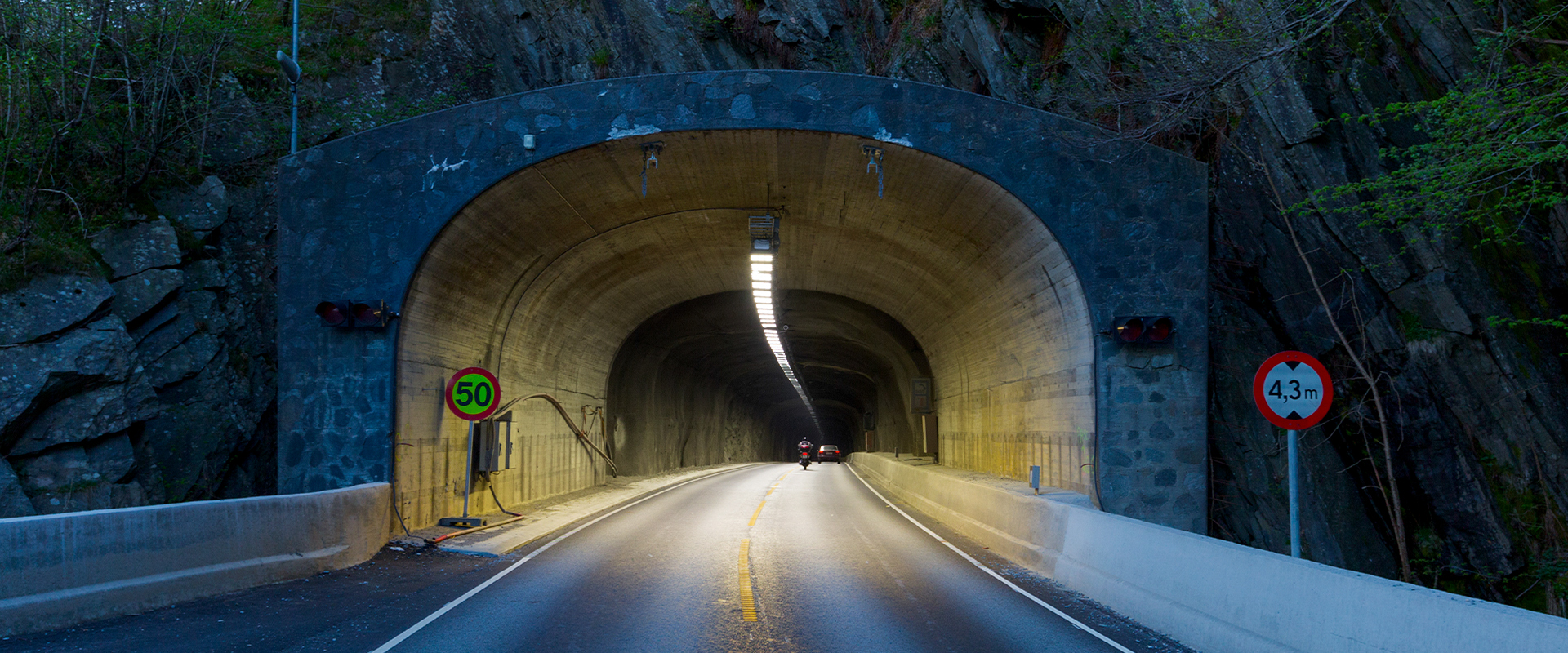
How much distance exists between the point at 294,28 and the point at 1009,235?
14.3 meters

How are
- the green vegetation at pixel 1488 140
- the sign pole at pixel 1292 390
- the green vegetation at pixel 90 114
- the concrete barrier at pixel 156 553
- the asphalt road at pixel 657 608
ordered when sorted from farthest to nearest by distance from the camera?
1. the green vegetation at pixel 90 114
2. the green vegetation at pixel 1488 140
3. the sign pole at pixel 1292 390
4. the concrete barrier at pixel 156 553
5. the asphalt road at pixel 657 608

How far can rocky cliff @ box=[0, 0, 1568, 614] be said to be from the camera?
1359 cm

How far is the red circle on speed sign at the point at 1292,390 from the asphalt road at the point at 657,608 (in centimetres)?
214

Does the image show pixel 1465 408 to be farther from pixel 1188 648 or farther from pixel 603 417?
pixel 603 417

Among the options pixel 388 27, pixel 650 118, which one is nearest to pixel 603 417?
Result: pixel 388 27

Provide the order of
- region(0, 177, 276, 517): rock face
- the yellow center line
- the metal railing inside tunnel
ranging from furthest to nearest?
the metal railing inside tunnel, region(0, 177, 276, 517): rock face, the yellow center line

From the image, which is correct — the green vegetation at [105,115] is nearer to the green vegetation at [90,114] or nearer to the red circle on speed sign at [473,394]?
the green vegetation at [90,114]

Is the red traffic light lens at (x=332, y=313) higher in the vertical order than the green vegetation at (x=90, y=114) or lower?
lower

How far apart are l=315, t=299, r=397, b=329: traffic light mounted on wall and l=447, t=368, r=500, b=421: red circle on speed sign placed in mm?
1552

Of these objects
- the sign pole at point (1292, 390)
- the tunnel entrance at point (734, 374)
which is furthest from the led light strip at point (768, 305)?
the sign pole at point (1292, 390)

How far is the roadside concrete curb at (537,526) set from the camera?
40.9ft

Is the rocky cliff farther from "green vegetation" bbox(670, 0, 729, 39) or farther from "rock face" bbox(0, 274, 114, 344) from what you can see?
"green vegetation" bbox(670, 0, 729, 39)

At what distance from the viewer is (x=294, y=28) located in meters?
18.1

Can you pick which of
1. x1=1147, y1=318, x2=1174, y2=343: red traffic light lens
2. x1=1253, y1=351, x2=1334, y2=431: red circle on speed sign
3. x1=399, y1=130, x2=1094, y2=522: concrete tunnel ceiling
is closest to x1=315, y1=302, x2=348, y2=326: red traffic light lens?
x1=399, y1=130, x2=1094, y2=522: concrete tunnel ceiling
